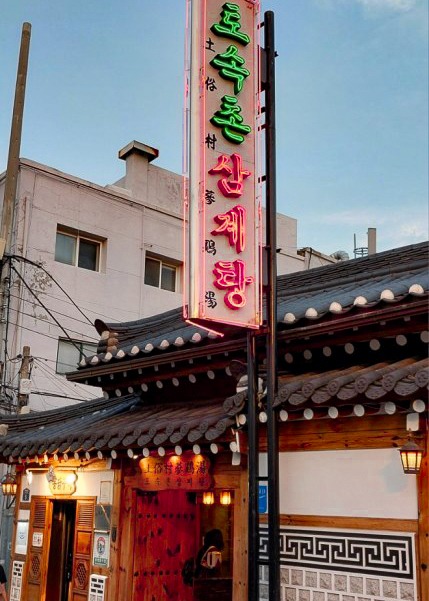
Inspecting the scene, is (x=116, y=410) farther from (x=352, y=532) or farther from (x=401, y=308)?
(x=401, y=308)

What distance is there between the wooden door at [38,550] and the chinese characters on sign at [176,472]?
11.1 feet

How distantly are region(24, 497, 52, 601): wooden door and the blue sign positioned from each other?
5955 millimetres

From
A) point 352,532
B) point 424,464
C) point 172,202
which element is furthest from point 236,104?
point 172,202

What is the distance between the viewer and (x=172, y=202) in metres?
26.5

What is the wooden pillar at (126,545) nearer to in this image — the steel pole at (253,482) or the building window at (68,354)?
the steel pole at (253,482)

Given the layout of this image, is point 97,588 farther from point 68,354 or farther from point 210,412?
point 68,354

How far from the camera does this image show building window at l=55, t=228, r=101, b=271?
22.1m

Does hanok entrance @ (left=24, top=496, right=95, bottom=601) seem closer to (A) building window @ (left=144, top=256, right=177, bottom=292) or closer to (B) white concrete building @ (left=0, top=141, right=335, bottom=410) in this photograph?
(B) white concrete building @ (left=0, top=141, right=335, bottom=410)

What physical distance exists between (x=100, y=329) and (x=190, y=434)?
4607 millimetres

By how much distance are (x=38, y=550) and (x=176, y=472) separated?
456 cm

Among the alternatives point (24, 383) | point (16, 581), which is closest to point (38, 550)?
point (16, 581)

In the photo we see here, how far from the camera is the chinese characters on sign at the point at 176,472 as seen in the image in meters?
9.42

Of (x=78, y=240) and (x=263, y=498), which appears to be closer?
(x=263, y=498)

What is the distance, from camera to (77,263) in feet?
73.5
